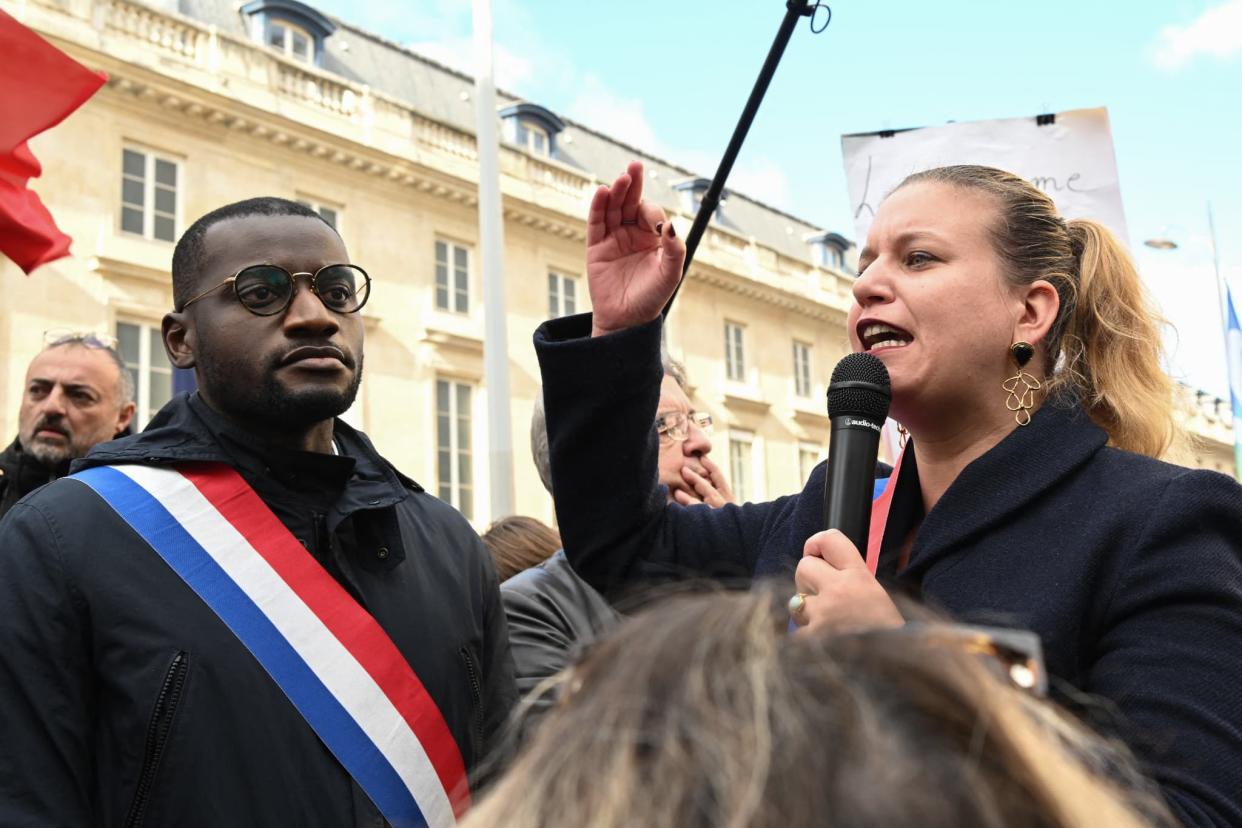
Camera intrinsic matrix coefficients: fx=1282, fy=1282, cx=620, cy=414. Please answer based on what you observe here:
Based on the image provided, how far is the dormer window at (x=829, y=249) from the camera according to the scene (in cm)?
3609

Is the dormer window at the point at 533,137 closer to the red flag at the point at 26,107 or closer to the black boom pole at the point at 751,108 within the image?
the red flag at the point at 26,107

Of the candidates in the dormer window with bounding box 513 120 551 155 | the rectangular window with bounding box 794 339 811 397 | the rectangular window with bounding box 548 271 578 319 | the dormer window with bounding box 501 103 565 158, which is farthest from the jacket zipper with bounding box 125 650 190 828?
the rectangular window with bounding box 794 339 811 397

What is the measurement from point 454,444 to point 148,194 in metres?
6.02

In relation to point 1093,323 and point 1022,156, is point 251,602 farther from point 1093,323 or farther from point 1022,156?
point 1022,156

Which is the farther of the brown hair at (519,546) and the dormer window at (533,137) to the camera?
the dormer window at (533,137)

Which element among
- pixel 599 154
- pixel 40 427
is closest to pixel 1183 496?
pixel 40 427

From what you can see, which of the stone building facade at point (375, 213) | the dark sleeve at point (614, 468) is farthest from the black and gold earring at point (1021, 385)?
the stone building facade at point (375, 213)

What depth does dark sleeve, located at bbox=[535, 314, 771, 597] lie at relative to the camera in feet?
7.00

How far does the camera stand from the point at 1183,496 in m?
1.74

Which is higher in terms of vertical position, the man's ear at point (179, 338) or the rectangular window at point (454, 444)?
the rectangular window at point (454, 444)

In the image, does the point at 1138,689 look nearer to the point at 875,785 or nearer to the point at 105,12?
the point at 875,785

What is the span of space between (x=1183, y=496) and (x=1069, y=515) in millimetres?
165

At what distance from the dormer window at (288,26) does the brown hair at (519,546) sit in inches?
704

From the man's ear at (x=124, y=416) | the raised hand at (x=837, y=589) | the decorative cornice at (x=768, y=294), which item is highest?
the decorative cornice at (x=768, y=294)
